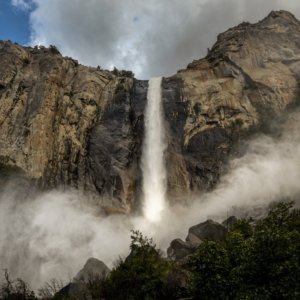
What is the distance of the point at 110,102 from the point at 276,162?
18840 millimetres

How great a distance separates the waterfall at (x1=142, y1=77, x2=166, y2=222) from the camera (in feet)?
136

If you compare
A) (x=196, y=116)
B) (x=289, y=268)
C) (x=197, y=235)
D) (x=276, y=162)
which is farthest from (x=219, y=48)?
(x=289, y=268)

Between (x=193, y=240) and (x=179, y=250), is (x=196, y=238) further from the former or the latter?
(x=179, y=250)

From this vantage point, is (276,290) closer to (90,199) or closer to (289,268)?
(289,268)

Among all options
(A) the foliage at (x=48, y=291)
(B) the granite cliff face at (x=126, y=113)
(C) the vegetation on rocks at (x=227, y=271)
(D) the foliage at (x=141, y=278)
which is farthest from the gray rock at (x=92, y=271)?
(B) the granite cliff face at (x=126, y=113)

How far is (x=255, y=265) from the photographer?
15648mm

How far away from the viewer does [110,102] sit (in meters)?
48.8

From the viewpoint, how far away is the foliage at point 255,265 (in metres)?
14.7

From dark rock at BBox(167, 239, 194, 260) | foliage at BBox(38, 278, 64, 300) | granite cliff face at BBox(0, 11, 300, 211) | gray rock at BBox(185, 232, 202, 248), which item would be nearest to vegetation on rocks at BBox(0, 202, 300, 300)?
foliage at BBox(38, 278, 64, 300)

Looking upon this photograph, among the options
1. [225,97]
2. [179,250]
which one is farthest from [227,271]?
[225,97]

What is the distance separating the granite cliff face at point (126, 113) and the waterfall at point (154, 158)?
2.33 ft

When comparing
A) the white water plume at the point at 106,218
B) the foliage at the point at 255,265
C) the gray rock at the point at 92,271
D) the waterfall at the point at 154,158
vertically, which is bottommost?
the foliage at the point at 255,265

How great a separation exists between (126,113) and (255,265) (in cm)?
3376

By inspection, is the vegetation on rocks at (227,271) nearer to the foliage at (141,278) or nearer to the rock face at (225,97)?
the foliage at (141,278)
